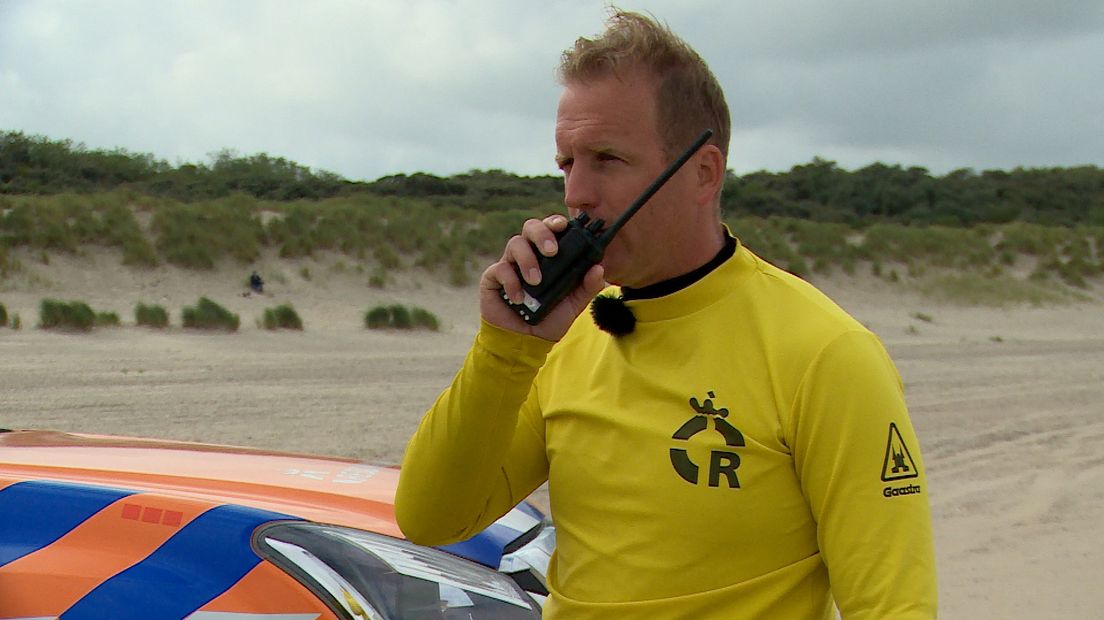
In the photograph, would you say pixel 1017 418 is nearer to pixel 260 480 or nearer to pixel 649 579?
pixel 260 480

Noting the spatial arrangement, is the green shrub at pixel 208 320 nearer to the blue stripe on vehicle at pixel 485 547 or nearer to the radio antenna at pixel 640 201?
the blue stripe on vehicle at pixel 485 547

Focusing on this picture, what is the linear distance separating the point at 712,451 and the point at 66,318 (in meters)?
15.2

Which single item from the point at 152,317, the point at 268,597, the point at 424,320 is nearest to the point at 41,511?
the point at 268,597

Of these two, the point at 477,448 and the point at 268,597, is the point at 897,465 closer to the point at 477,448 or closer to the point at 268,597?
the point at 477,448

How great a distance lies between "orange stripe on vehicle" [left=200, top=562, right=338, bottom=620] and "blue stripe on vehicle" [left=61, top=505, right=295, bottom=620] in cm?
2

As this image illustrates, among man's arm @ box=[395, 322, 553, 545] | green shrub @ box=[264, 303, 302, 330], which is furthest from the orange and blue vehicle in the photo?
green shrub @ box=[264, 303, 302, 330]

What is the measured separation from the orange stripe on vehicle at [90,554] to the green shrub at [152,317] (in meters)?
14.3

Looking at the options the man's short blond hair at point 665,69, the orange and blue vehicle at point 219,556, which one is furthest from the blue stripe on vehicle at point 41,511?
the man's short blond hair at point 665,69

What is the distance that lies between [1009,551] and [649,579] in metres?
5.28

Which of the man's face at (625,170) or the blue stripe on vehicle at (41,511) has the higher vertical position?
the man's face at (625,170)

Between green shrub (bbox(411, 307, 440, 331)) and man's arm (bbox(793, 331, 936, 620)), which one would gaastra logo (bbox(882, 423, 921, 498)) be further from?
green shrub (bbox(411, 307, 440, 331))

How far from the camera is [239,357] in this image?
1419 centimetres

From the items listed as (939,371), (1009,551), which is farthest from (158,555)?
(939,371)

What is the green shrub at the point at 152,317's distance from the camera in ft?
53.0
